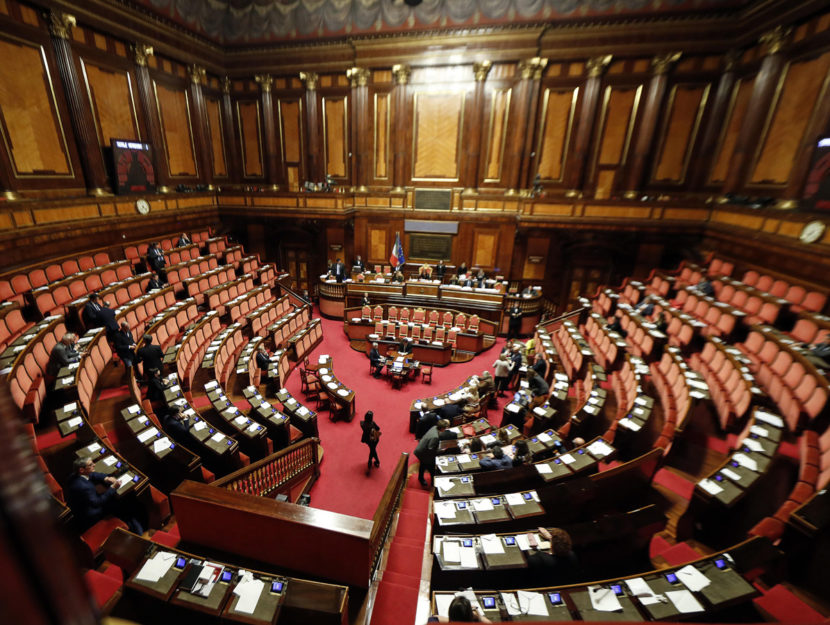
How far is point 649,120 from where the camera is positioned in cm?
1127

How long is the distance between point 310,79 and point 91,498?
44.8 feet

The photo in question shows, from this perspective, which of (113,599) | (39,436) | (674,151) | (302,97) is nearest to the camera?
(113,599)

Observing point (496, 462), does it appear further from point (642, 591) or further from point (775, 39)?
point (775, 39)

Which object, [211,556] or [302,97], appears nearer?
[211,556]

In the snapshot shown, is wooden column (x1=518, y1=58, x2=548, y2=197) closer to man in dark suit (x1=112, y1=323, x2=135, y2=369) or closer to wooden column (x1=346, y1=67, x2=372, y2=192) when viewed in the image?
wooden column (x1=346, y1=67, x2=372, y2=192)

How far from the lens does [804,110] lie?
327 inches

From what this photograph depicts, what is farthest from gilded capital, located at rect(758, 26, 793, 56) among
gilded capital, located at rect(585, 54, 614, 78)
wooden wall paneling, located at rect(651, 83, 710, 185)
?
gilded capital, located at rect(585, 54, 614, 78)

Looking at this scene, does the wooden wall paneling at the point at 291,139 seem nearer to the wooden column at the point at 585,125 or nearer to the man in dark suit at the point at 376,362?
the man in dark suit at the point at 376,362

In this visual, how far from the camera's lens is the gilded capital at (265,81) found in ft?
43.6

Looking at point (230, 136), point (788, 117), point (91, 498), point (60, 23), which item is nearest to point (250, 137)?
point (230, 136)

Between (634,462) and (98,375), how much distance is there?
741 centimetres

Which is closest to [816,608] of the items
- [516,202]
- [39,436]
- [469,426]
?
[469,426]

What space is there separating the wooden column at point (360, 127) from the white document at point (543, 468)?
37.1 ft

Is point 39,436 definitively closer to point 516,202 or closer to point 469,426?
point 469,426
